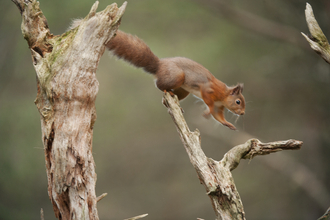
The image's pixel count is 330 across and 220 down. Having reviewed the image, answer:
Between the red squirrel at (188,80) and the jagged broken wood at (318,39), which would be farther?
the red squirrel at (188,80)

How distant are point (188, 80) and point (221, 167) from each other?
2.64 ft

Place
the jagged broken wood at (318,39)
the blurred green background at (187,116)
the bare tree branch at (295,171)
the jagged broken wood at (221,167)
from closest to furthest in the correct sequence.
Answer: the jagged broken wood at (221,167)
the jagged broken wood at (318,39)
the blurred green background at (187,116)
the bare tree branch at (295,171)

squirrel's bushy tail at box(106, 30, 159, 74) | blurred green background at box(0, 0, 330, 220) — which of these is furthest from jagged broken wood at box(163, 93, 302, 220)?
blurred green background at box(0, 0, 330, 220)

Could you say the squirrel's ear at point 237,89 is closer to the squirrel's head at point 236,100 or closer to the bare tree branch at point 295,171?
the squirrel's head at point 236,100

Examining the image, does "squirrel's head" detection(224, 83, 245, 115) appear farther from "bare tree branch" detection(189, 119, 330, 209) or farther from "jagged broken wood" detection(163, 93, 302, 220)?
"bare tree branch" detection(189, 119, 330, 209)

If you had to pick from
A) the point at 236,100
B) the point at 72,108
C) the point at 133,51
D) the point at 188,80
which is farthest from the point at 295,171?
the point at 72,108

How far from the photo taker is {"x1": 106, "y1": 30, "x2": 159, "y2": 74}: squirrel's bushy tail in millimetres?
2148

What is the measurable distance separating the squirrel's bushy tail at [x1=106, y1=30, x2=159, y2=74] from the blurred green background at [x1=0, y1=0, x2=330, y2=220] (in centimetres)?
196

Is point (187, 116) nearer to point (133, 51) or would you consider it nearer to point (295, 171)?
point (295, 171)

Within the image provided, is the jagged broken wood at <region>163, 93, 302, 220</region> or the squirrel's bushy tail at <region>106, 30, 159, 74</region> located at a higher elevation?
the squirrel's bushy tail at <region>106, 30, 159, 74</region>

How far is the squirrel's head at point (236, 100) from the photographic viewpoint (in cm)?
243

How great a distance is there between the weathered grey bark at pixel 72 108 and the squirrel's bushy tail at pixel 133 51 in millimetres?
413

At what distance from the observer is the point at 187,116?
4.39 metres

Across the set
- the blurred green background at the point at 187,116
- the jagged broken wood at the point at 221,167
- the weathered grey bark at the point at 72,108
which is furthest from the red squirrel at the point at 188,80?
the blurred green background at the point at 187,116
